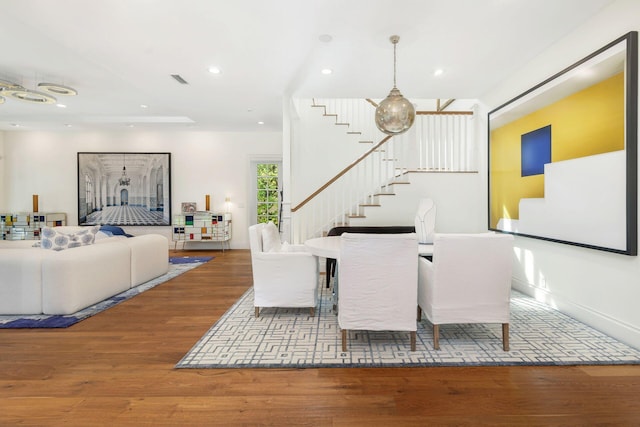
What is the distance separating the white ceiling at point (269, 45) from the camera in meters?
2.52

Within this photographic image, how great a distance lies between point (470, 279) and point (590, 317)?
147 cm

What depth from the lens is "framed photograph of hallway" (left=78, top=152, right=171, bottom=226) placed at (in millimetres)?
6945

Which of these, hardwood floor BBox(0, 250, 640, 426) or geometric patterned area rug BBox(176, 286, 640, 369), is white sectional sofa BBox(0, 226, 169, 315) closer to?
hardwood floor BBox(0, 250, 640, 426)

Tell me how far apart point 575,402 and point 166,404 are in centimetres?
218

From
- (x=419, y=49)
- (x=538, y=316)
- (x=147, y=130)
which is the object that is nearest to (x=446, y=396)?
(x=538, y=316)

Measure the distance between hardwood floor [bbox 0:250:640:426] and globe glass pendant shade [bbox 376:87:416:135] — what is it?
224 cm

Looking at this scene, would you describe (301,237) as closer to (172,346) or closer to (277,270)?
(277,270)

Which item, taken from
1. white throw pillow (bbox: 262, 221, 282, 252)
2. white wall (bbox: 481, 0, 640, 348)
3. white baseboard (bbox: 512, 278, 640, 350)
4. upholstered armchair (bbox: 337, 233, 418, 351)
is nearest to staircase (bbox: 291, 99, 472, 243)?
white throw pillow (bbox: 262, 221, 282, 252)

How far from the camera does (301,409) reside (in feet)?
5.10

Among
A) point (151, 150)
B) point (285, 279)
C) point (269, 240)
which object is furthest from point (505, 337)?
point (151, 150)

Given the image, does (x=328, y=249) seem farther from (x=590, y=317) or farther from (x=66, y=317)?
(x=66, y=317)

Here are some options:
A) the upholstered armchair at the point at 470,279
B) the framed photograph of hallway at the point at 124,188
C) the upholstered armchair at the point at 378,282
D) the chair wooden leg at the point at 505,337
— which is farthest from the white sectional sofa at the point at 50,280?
the framed photograph of hallway at the point at 124,188

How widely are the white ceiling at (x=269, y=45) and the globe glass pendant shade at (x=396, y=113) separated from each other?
59 centimetres

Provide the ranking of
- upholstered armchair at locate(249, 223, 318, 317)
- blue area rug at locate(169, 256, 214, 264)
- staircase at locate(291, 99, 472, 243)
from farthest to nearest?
blue area rug at locate(169, 256, 214, 264), staircase at locate(291, 99, 472, 243), upholstered armchair at locate(249, 223, 318, 317)
